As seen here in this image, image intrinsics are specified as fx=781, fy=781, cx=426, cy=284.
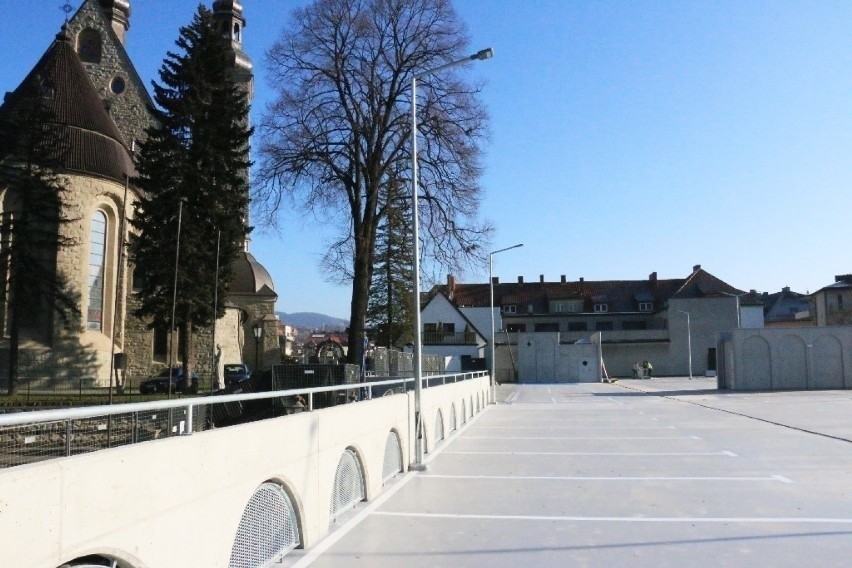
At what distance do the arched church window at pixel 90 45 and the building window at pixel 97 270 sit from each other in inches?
758

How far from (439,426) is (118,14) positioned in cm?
5853

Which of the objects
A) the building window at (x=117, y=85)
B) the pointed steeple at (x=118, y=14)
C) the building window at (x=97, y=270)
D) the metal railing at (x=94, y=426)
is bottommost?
the metal railing at (x=94, y=426)

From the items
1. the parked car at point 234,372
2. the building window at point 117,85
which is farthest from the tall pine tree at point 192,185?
the building window at point 117,85

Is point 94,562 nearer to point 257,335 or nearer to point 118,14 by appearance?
point 257,335

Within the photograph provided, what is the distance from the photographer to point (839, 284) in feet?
304

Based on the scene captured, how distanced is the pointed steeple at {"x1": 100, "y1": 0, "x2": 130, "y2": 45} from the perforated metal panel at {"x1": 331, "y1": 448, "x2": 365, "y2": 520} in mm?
61184

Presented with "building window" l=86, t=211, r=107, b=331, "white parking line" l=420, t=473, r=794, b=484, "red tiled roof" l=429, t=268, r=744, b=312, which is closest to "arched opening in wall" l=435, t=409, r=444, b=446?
"white parking line" l=420, t=473, r=794, b=484

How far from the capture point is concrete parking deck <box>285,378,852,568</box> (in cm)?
674

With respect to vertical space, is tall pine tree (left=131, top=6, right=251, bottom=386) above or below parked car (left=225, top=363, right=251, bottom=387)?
above

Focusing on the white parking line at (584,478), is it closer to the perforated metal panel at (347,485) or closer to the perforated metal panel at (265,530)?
the perforated metal panel at (347,485)

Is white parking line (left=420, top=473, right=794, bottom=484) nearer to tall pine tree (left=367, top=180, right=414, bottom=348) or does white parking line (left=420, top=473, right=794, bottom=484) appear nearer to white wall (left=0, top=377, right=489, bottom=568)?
white wall (left=0, top=377, right=489, bottom=568)

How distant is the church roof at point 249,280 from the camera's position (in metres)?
64.0

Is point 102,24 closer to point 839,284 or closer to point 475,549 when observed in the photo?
point 475,549

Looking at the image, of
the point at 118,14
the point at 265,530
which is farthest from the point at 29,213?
the point at 265,530
